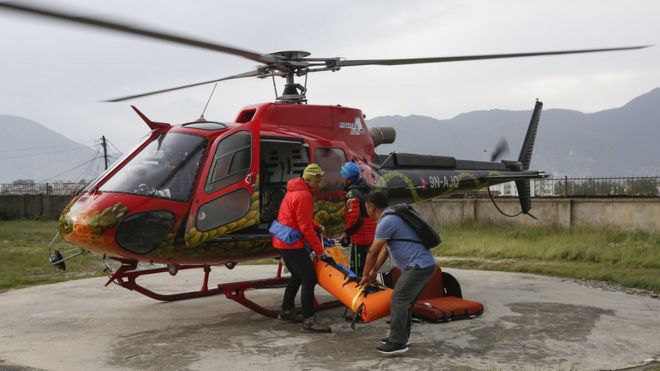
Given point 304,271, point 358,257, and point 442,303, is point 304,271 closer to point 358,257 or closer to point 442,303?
point 358,257

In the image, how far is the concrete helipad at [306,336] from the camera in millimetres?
5609

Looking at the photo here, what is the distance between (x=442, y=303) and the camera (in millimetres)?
7445

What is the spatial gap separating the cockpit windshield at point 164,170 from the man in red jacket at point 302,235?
106 cm

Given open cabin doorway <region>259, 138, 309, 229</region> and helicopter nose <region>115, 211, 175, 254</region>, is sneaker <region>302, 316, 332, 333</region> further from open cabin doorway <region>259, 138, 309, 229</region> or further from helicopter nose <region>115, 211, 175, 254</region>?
helicopter nose <region>115, 211, 175, 254</region>

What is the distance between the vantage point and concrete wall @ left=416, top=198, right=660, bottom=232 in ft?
50.5

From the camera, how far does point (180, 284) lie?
1083 cm

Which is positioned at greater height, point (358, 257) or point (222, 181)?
point (222, 181)

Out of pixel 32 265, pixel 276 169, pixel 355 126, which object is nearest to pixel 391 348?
pixel 276 169

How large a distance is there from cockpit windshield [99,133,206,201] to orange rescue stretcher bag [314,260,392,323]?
1695mm

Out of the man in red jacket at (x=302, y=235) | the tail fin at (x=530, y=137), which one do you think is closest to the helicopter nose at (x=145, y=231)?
the man in red jacket at (x=302, y=235)

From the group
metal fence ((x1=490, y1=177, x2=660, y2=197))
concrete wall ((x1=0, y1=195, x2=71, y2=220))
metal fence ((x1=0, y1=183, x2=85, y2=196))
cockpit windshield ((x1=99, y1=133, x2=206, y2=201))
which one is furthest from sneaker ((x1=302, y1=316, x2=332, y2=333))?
metal fence ((x1=0, y1=183, x2=85, y2=196))

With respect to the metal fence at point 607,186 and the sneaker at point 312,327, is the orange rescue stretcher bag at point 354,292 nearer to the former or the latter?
the sneaker at point 312,327

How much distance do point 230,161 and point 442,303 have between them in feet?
9.92

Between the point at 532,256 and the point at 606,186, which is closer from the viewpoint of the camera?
the point at 532,256
